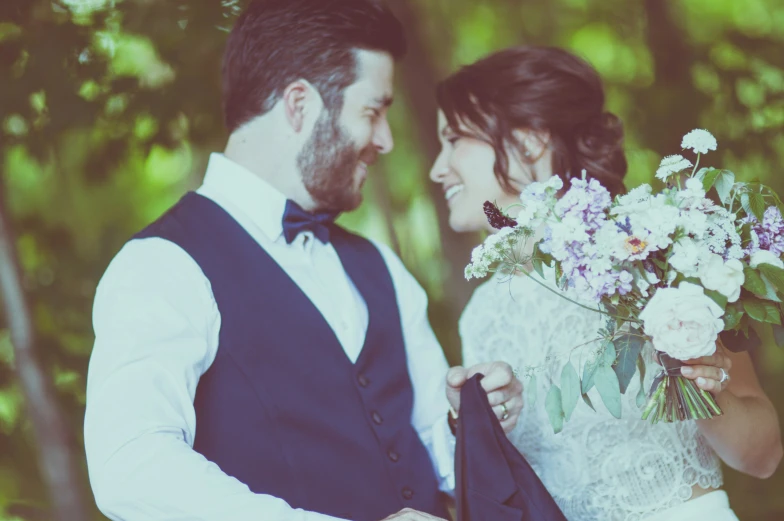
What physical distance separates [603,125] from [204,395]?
4.88ft

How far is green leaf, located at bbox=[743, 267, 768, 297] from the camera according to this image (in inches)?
60.0

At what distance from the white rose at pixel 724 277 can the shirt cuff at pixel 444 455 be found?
1021 millimetres

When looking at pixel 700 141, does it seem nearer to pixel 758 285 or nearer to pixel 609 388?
pixel 758 285

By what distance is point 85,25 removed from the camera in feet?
9.66

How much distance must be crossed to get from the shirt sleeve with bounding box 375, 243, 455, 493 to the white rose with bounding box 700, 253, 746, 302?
3.30ft

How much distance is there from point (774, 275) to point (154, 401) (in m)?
1.27

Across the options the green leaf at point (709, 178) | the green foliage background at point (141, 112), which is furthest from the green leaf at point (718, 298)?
the green foliage background at point (141, 112)

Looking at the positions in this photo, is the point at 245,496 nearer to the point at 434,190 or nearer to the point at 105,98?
the point at 105,98

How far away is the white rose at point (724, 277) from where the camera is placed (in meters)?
1.49

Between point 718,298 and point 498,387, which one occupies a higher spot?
point 718,298

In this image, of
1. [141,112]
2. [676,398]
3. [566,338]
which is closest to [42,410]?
[141,112]

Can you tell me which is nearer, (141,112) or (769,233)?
(769,233)

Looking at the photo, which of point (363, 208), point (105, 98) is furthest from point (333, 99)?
point (363, 208)

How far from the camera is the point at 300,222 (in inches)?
86.2
